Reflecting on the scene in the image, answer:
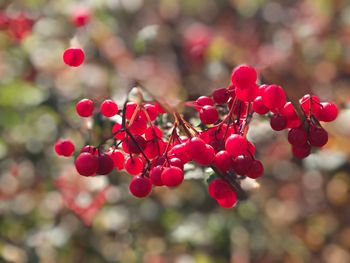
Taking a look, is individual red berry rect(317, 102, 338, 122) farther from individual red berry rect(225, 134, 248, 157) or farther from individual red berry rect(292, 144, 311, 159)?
individual red berry rect(225, 134, 248, 157)

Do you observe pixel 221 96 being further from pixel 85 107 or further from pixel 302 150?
pixel 85 107

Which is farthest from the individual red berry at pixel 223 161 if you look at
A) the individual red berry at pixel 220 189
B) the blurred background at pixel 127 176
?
the blurred background at pixel 127 176

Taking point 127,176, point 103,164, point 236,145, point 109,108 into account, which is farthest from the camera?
point 127,176

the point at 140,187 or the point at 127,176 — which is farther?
the point at 127,176

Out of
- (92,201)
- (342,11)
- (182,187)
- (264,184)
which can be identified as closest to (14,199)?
(92,201)

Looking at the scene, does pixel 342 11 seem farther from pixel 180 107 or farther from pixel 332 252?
pixel 180 107

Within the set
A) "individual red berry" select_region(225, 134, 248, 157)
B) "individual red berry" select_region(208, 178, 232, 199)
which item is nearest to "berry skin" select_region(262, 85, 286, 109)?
"individual red berry" select_region(225, 134, 248, 157)

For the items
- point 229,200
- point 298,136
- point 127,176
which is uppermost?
point 298,136

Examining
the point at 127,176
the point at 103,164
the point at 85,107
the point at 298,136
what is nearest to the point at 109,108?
the point at 85,107

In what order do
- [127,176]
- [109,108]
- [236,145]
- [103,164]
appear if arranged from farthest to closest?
1. [127,176]
2. [109,108]
3. [103,164]
4. [236,145]

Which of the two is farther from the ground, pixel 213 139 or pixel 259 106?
pixel 259 106
